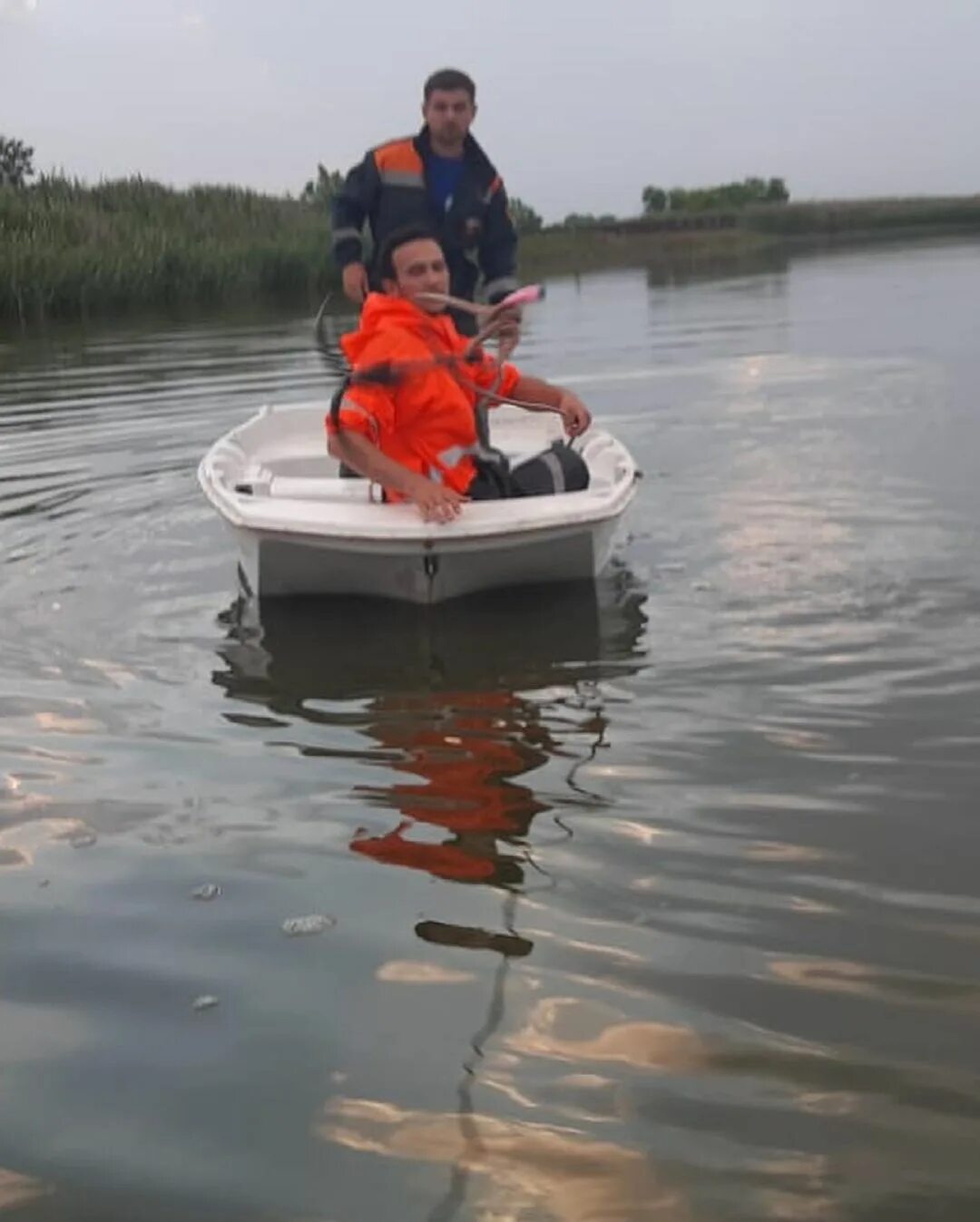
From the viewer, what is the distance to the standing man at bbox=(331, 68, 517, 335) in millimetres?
6500

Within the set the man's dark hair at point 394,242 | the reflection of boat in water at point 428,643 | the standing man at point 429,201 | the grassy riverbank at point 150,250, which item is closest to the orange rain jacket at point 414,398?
the man's dark hair at point 394,242

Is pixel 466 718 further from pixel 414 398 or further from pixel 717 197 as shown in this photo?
pixel 717 197

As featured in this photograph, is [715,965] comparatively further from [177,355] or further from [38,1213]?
[177,355]

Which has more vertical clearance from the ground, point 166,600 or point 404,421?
point 404,421

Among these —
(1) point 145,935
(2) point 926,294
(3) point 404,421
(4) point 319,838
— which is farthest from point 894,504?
(2) point 926,294

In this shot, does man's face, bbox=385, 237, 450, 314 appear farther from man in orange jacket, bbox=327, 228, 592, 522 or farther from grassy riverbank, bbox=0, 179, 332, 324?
grassy riverbank, bbox=0, 179, 332, 324

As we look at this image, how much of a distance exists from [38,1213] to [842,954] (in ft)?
5.03

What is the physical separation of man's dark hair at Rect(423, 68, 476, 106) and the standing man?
153mm

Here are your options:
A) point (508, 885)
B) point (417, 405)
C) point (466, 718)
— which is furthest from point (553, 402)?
point (508, 885)

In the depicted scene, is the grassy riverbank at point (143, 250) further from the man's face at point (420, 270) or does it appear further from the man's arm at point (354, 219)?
the man's face at point (420, 270)

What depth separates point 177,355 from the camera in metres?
→ 15.8

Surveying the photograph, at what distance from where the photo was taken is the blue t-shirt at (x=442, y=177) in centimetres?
650

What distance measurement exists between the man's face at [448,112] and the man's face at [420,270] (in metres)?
1.09

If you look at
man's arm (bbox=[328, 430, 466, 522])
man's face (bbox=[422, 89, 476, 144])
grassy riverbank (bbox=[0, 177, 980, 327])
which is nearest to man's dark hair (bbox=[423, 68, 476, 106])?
man's face (bbox=[422, 89, 476, 144])
